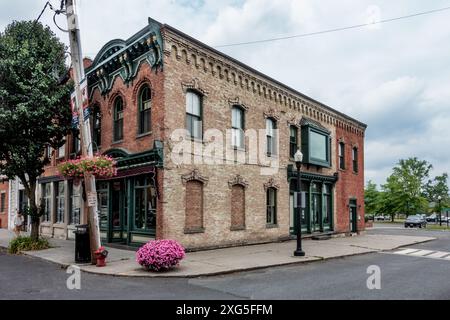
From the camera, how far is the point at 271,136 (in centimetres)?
1967

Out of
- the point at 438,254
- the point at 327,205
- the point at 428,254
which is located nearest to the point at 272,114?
the point at 327,205

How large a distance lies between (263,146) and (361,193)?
41.7 ft

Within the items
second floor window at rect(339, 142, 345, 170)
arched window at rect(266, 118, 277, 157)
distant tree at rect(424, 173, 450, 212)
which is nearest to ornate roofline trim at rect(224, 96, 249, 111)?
arched window at rect(266, 118, 277, 157)

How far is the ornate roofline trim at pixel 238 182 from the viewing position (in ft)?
55.0

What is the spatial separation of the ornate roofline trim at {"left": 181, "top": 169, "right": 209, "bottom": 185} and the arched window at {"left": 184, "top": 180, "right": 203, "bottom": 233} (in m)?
0.16

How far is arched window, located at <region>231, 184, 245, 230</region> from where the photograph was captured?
16922 mm

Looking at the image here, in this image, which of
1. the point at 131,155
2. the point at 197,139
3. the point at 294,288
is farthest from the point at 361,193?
the point at 294,288

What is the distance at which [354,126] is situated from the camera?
2767 cm

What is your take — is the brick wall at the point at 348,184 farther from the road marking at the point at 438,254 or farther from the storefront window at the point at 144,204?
the storefront window at the point at 144,204

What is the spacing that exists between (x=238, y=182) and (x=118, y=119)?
19.8 feet

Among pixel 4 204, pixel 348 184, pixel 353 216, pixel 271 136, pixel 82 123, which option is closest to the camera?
pixel 82 123

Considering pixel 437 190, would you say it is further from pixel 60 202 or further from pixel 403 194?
pixel 60 202

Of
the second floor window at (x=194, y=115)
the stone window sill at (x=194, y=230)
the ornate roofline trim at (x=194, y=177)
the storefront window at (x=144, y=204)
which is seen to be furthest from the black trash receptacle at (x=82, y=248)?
the second floor window at (x=194, y=115)

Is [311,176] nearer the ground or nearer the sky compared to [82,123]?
nearer the ground
